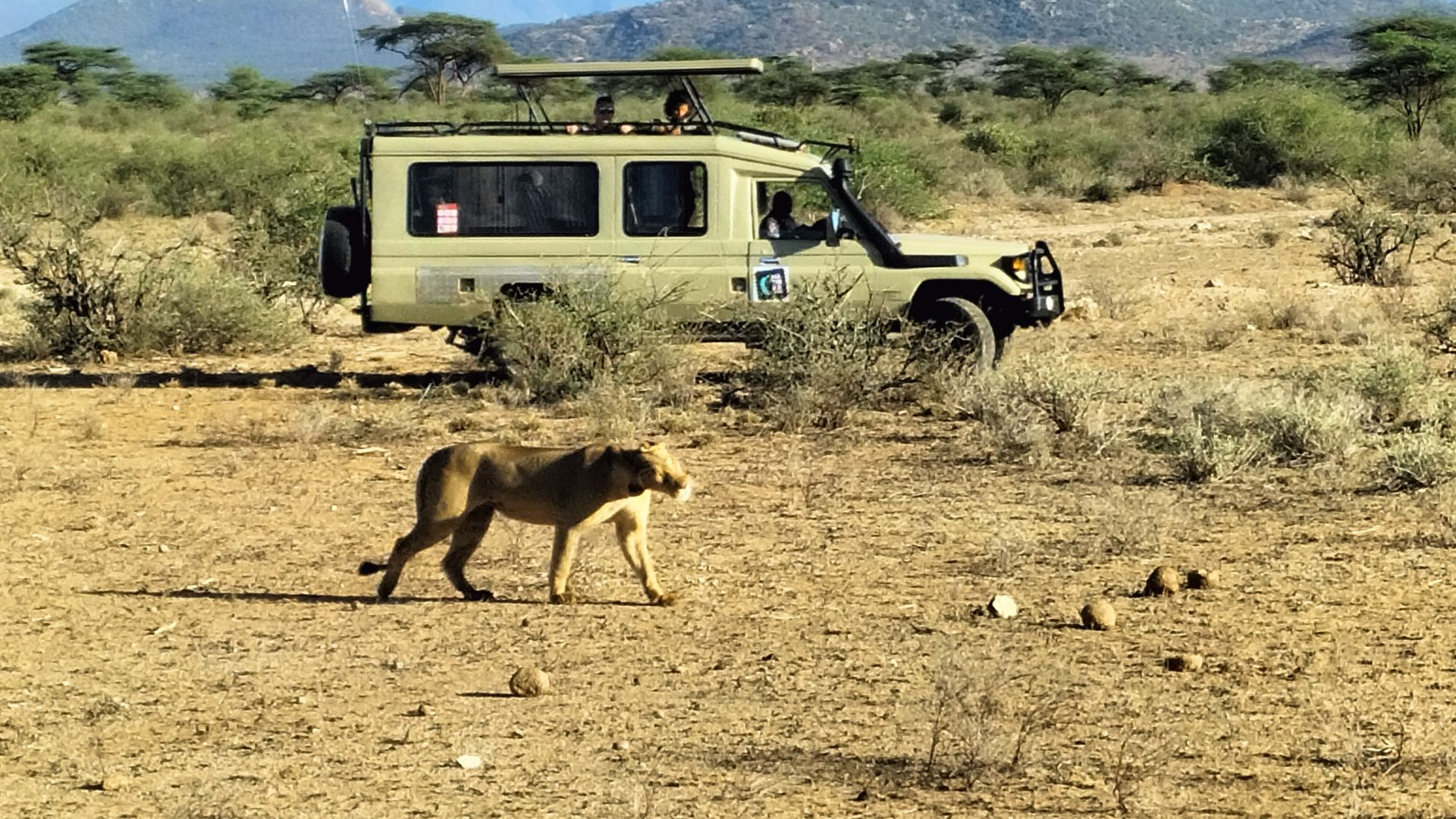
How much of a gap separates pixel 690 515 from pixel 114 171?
73.6 ft

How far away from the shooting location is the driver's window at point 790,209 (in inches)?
504

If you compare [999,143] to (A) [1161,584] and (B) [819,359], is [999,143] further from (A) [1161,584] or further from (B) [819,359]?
(A) [1161,584]

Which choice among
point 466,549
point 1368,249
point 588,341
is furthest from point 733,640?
point 1368,249

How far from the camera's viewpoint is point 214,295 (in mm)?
15414

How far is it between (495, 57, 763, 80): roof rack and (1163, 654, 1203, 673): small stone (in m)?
6.89

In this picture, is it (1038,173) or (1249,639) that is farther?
(1038,173)

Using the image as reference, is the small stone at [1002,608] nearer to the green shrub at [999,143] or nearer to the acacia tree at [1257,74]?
the green shrub at [999,143]

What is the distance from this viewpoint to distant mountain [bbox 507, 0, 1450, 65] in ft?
516

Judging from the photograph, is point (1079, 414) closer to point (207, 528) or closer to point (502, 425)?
point (502, 425)

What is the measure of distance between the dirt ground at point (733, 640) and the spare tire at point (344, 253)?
1296 millimetres

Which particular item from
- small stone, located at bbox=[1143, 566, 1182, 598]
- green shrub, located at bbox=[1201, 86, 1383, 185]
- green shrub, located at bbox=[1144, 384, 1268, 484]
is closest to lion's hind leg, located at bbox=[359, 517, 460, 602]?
small stone, located at bbox=[1143, 566, 1182, 598]

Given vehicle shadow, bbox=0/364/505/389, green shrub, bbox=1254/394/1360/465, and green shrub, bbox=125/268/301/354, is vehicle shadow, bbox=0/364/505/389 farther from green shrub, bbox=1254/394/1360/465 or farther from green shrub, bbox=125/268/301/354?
green shrub, bbox=1254/394/1360/465

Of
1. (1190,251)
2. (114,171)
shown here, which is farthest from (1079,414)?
(114,171)

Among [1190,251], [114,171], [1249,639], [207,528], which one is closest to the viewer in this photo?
[1249,639]
